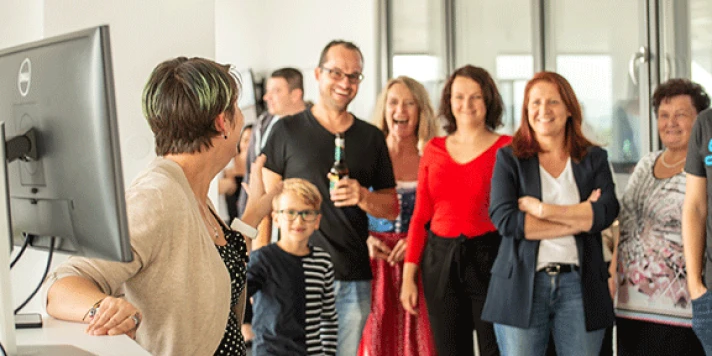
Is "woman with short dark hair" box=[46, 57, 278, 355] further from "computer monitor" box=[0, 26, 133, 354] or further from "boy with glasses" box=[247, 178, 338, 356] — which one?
"boy with glasses" box=[247, 178, 338, 356]

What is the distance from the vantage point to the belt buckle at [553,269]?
10.5 ft

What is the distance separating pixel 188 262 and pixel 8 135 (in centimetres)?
41

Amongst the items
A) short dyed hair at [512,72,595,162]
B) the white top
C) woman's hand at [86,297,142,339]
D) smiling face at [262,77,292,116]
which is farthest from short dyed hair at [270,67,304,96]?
woman's hand at [86,297,142,339]

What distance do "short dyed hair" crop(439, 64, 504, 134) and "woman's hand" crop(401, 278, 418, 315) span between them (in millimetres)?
666

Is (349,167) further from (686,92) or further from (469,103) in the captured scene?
(686,92)

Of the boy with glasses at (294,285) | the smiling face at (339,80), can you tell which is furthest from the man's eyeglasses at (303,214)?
the smiling face at (339,80)

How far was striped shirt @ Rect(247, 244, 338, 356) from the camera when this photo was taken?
3436 mm

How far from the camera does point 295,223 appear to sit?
139 inches

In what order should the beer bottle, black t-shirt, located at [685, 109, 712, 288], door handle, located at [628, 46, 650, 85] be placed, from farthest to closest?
door handle, located at [628, 46, 650, 85] < the beer bottle < black t-shirt, located at [685, 109, 712, 288]

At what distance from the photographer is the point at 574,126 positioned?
11.2 ft

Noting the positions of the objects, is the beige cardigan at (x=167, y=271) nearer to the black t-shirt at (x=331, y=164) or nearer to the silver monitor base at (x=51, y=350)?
the silver monitor base at (x=51, y=350)

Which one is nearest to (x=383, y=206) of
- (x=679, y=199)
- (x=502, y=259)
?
(x=502, y=259)

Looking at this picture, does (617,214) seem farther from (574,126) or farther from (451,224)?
(451,224)

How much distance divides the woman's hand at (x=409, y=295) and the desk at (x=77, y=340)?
2.19 meters
